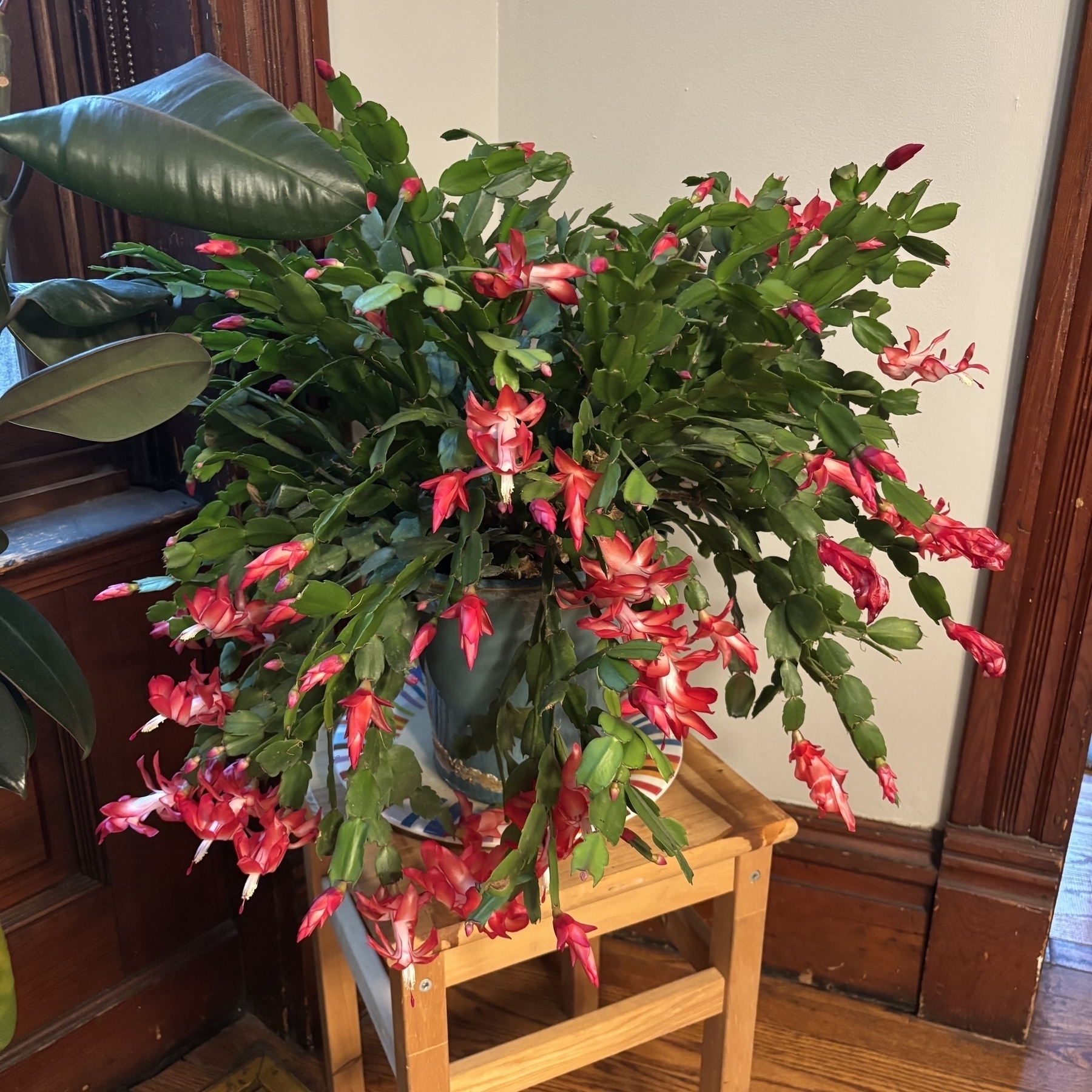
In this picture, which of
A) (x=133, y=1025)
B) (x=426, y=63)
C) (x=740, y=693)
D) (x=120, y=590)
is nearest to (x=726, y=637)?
(x=740, y=693)

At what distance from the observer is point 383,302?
0.47 meters

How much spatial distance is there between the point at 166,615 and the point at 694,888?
1.60 feet

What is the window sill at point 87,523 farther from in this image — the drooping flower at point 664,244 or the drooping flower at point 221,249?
the drooping flower at point 664,244

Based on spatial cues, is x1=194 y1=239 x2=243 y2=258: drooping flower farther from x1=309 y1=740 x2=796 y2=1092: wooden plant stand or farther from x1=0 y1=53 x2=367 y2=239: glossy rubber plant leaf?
x1=309 y1=740 x2=796 y2=1092: wooden plant stand

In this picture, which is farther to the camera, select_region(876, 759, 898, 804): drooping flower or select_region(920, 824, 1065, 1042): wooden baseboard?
select_region(920, 824, 1065, 1042): wooden baseboard

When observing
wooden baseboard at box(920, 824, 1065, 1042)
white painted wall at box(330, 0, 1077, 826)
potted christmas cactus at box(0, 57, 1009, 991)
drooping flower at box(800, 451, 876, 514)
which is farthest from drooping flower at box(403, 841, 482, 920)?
wooden baseboard at box(920, 824, 1065, 1042)

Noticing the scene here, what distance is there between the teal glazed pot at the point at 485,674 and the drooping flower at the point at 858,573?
0.20 meters

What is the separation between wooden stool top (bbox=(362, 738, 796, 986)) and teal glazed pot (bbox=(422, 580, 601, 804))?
8 centimetres

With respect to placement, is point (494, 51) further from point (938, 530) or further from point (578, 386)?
point (938, 530)

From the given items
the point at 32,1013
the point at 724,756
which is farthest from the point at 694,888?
the point at 32,1013

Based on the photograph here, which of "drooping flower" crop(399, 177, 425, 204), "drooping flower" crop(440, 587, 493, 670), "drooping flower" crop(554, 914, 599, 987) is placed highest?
"drooping flower" crop(399, 177, 425, 204)

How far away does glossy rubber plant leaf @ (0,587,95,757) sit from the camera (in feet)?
2.04

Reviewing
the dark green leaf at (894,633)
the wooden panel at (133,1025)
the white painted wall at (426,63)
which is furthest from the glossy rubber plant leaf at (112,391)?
the wooden panel at (133,1025)

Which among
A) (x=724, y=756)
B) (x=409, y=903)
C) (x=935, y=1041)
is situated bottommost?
(x=935, y=1041)
